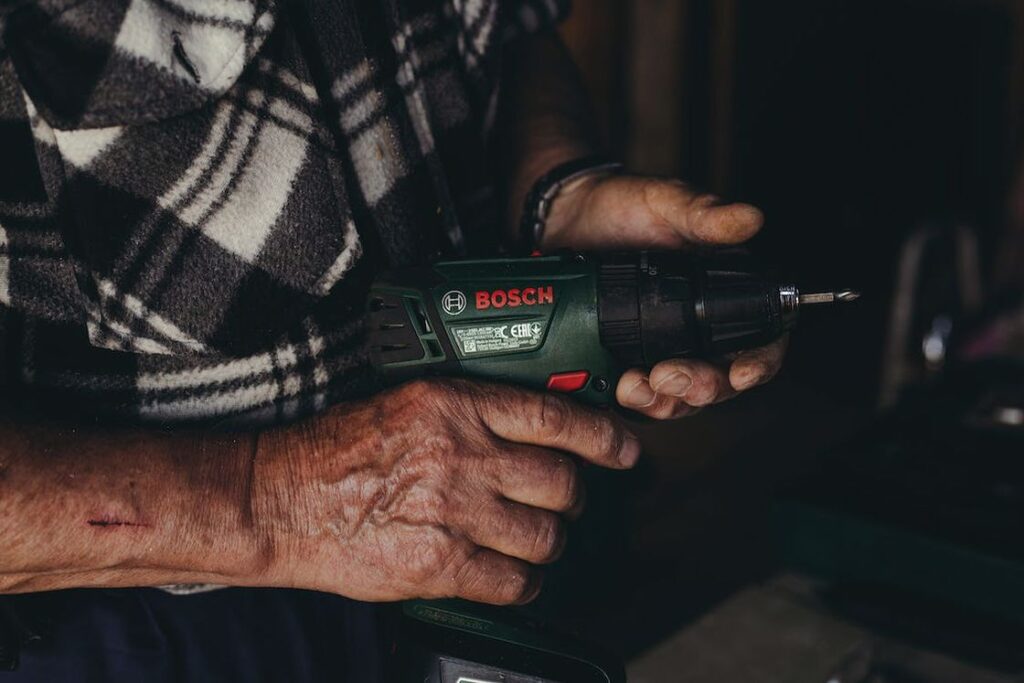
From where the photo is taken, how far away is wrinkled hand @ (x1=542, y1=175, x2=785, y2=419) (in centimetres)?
74

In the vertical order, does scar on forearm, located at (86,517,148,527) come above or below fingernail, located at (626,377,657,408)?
below

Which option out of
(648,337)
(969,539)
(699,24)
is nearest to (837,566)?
(969,539)

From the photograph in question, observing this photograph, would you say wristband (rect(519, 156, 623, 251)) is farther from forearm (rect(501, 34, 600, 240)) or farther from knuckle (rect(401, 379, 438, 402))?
knuckle (rect(401, 379, 438, 402))

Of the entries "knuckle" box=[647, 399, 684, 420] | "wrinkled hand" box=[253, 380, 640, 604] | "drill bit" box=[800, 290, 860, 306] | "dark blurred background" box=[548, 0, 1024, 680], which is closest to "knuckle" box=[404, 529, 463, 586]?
"wrinkled hand" box=[253, 380, 640, 604]

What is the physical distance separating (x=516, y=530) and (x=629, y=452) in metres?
0.11

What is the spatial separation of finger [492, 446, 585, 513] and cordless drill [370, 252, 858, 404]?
0.20 feet

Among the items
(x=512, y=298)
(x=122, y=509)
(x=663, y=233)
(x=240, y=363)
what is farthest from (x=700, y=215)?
(x=122, y=509)

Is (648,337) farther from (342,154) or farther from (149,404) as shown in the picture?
(149,404)

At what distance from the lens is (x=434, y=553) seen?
681 millimetres

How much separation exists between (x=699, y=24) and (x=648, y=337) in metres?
2.54

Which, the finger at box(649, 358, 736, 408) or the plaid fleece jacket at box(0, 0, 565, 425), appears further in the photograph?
the finger at box(649, 358, 736, 408)

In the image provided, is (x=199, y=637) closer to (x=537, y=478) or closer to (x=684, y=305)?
(x=537, y=478)

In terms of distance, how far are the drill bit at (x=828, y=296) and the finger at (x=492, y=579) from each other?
12.2 inches

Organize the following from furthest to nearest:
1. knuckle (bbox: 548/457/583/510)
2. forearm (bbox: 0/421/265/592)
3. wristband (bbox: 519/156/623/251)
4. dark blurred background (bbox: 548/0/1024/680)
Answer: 1. dark blurred background (bbox: 548/0/1024/680)
2. wristband (bbox: 519/156/623/251)
3. knuckle (bbox: 548/457/583/510)
4. forearm (bbox: 0/421/265/592)
